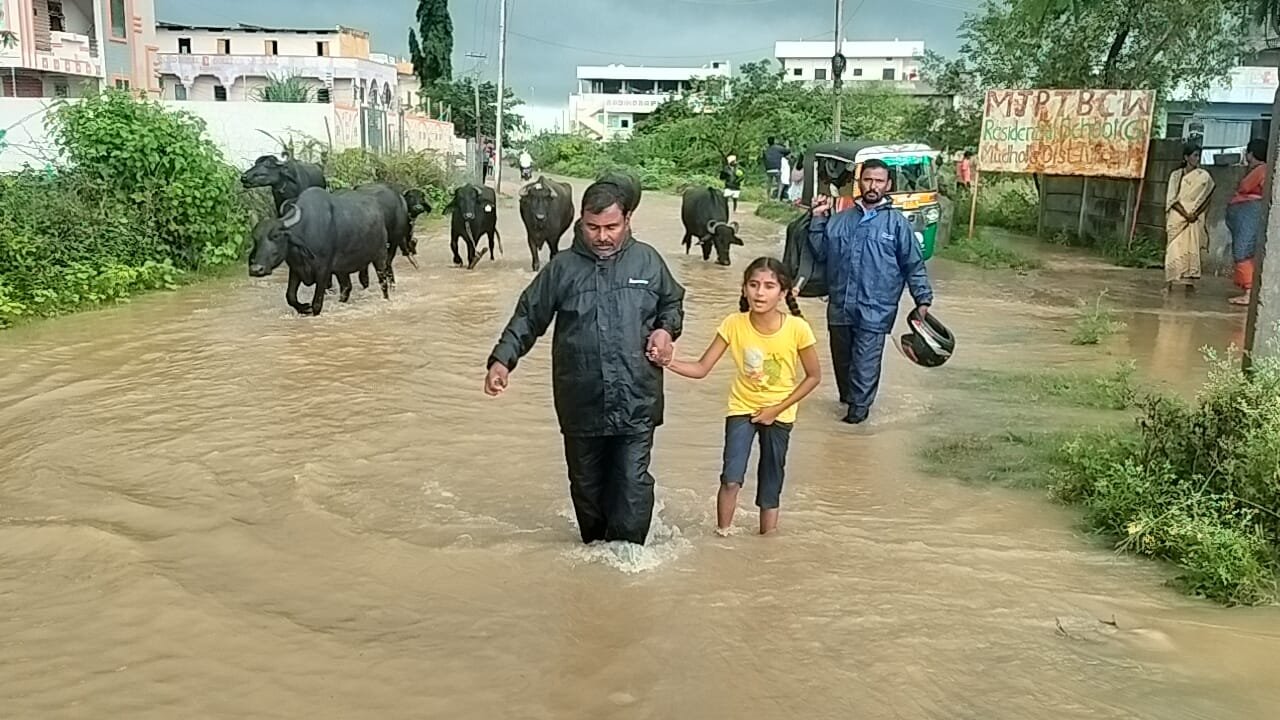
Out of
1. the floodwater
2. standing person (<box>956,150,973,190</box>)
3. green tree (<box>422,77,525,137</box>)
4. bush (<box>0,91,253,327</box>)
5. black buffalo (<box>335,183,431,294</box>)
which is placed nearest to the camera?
the floodwater

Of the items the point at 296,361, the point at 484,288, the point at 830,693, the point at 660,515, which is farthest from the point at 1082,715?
the point at 484,288

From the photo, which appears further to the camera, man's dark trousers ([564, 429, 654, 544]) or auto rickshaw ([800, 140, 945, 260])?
auto rickshaw ([800, 140, 945, 260])

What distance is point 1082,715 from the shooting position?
3918 millimetres

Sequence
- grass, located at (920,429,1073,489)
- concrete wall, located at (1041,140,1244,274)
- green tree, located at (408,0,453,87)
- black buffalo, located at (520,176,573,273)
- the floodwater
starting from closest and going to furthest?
the floodwater, grass, located at (920,429,1073,489), concrete wall, located at (1041,140,1244,274), black buffalo, located at (520,176,573,273), green tree, located at (408,0,453,87)

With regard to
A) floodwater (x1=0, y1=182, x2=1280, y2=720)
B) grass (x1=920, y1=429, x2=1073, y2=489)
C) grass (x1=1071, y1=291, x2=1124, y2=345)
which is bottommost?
floodwater (x1=0, y1=182, x2=1280, y2=720)

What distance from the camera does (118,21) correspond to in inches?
1281

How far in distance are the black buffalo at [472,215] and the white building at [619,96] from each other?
2825 centimetres

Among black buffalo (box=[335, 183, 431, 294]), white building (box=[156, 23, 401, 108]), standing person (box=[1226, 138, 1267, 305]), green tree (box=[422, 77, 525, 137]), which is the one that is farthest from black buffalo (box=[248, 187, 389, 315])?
green tree (box=[422, 77, 525, 137])

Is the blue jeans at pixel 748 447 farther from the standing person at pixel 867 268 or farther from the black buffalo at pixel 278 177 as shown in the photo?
the black buffalo at pixel 278 177

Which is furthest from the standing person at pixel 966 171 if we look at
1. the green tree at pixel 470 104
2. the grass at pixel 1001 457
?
the green tree at pixel 470 104

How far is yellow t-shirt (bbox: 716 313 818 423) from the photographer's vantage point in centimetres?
529

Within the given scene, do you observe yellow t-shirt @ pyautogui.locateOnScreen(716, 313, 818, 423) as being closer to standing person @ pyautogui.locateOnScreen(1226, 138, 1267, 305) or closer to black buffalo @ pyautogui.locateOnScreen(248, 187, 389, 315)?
black buffalo @ pyautogui.locateOnScreen(248, 187, 389, 315)

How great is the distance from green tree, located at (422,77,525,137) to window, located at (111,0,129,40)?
18842 millimetres

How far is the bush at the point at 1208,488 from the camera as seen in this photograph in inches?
192
